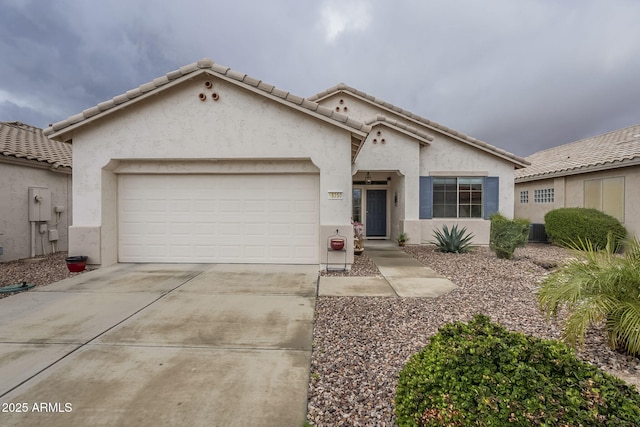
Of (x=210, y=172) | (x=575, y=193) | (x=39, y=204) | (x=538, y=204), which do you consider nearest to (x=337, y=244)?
(x=210, y=172)

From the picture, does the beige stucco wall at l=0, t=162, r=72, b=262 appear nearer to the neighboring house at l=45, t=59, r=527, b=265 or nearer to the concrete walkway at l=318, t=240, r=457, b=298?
the neighboring house at l=45, t=59, r=527, b=265

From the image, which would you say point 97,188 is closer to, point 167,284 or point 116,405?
point 167,284

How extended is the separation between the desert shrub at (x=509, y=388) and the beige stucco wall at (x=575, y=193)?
34.0 ft

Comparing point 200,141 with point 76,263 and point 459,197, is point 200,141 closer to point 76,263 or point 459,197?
point 76,263

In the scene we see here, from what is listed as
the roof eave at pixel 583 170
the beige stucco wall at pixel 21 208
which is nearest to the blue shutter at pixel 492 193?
the roof eave at pixel 583 170

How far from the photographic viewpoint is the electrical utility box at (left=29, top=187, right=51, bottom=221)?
33.0 feet

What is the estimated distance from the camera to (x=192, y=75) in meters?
7.98

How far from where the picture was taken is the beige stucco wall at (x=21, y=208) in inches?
375

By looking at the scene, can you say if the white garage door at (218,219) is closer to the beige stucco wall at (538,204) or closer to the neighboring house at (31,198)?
the neighboring house at (31,198)

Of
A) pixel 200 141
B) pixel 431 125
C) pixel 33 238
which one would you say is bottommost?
pixel 33 238

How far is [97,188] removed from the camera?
828cm

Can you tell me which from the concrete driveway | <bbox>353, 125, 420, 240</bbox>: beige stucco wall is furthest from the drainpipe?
<bbox>353, 125, 420, 240</bbox>: beige stucco wall

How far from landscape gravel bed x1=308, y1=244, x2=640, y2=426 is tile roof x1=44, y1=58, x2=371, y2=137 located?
445 cm

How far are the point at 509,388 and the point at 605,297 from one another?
8.21 ft
